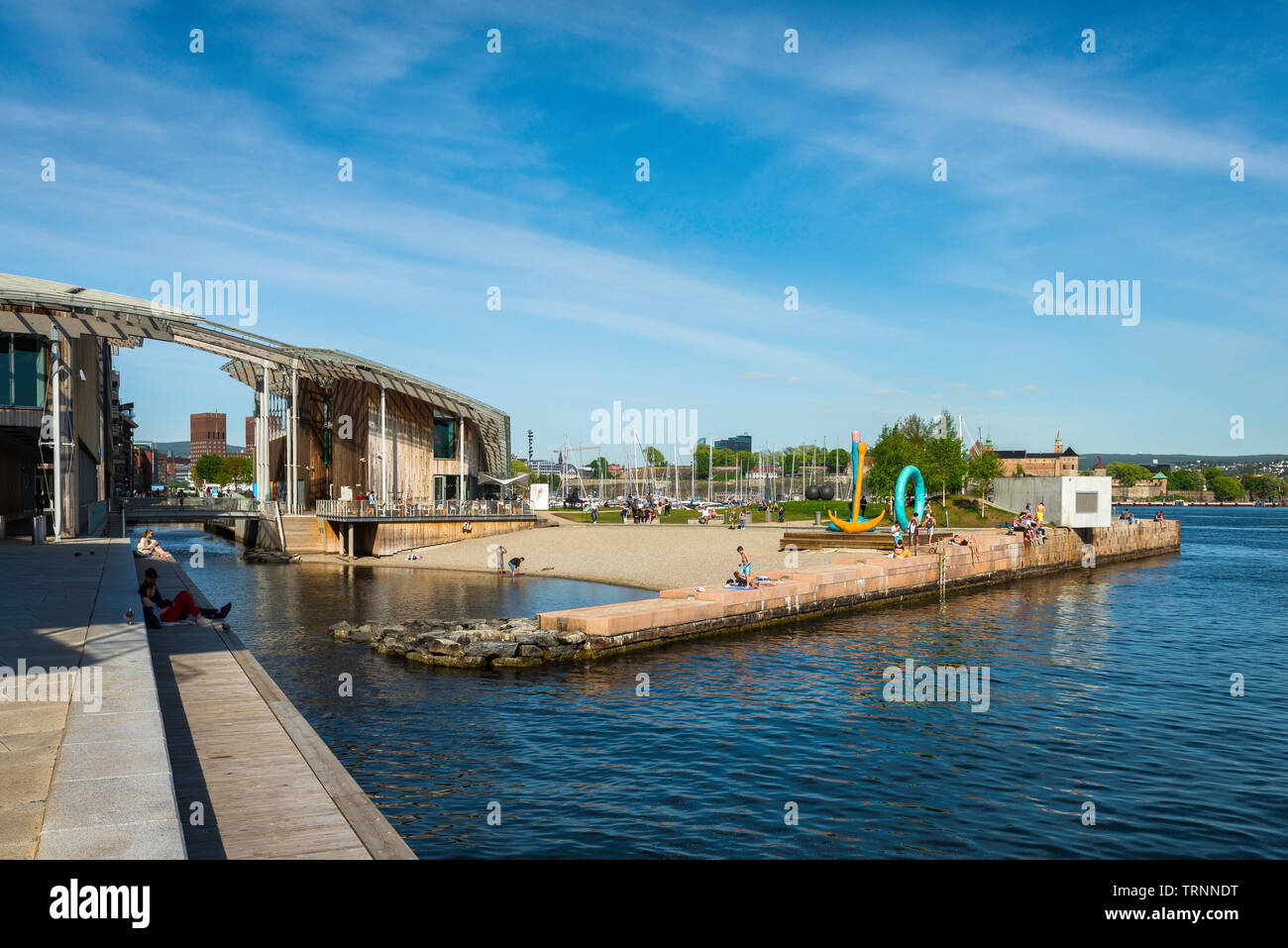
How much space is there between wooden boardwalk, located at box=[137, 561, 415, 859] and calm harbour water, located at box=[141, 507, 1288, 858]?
5.93ft

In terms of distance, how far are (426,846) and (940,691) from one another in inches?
508

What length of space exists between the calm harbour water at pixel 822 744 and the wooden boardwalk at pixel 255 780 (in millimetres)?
1808

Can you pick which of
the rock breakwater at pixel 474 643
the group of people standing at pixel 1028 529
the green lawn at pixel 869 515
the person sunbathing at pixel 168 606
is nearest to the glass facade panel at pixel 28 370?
the rock breakwater at pixel 474 643

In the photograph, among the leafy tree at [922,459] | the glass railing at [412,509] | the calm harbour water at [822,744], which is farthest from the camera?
the leafy tree at [922,459]

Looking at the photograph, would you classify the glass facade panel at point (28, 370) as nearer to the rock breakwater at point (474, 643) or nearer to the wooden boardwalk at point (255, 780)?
the rock breakwater at point (474, 643)

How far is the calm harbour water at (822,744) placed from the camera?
Answer: 11.4 meters

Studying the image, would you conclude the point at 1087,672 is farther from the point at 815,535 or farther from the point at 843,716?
the point at 815,535

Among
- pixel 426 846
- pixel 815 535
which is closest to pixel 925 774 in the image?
pixel 426 846

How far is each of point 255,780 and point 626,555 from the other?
37.0 meters

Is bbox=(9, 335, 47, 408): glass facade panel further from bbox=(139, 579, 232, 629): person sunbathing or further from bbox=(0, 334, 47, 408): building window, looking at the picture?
bbox=(139, 579, 232, 629): person sunbathing

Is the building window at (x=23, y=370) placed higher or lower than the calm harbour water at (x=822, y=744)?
higher

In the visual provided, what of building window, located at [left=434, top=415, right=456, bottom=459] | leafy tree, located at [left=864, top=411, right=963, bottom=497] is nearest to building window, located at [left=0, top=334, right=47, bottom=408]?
building window, located at [left=434, top=415, right=456, bottom=459]

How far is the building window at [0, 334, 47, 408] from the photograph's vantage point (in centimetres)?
3616

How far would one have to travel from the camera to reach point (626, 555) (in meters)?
46.1
